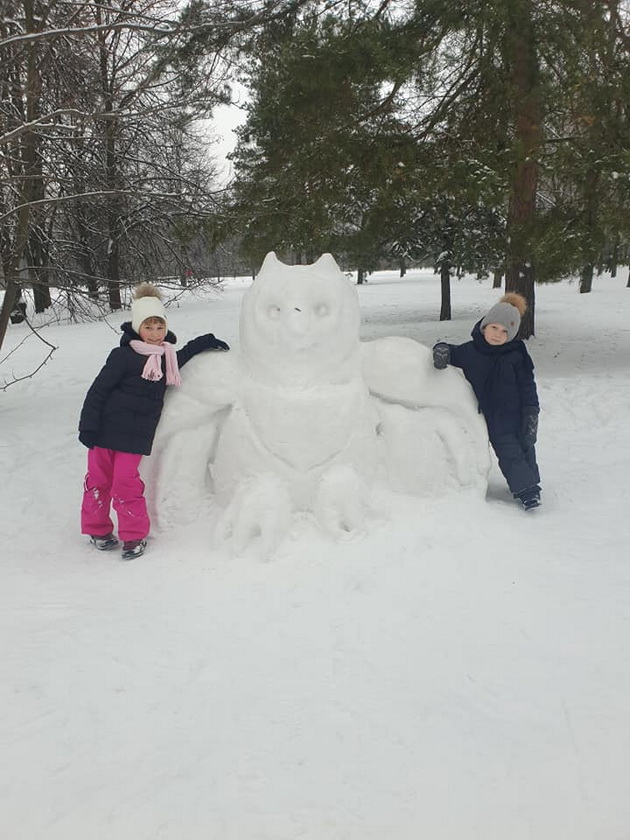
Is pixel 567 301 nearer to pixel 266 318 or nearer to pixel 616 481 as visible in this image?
pixel 616 481

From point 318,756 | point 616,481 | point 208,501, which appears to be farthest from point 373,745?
point 616,481

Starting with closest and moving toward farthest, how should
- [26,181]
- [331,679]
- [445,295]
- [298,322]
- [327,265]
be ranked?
[331,679], [298,322], [327,265], [26,181], [445,295]

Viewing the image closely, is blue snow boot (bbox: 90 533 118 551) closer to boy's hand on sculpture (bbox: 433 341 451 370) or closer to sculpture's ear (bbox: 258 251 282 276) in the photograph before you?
sculpture's ear (bbox: 258 251 282 276)

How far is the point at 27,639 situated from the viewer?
105 inches

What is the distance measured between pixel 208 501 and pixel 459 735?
2.00m

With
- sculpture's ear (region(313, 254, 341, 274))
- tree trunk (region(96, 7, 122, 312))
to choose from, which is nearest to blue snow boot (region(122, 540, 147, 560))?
sculpture's ear (region(313, 254, 341, 274))

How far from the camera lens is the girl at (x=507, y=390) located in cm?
377

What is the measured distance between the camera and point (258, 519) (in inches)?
128

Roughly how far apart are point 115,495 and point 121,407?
50 centimetres

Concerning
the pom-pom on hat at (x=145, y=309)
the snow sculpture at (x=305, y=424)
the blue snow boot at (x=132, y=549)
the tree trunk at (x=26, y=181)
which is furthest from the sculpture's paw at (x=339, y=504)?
the tree trunk at (x=26, y=181)

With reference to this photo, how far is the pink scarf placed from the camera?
3.34 m

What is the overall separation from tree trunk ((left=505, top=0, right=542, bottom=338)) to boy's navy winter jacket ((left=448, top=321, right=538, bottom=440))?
347 cm

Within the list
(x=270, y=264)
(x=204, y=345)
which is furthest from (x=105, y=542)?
(x=270, y=264)

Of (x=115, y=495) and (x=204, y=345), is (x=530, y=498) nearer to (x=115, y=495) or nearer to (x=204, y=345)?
(x=204, y=345)
